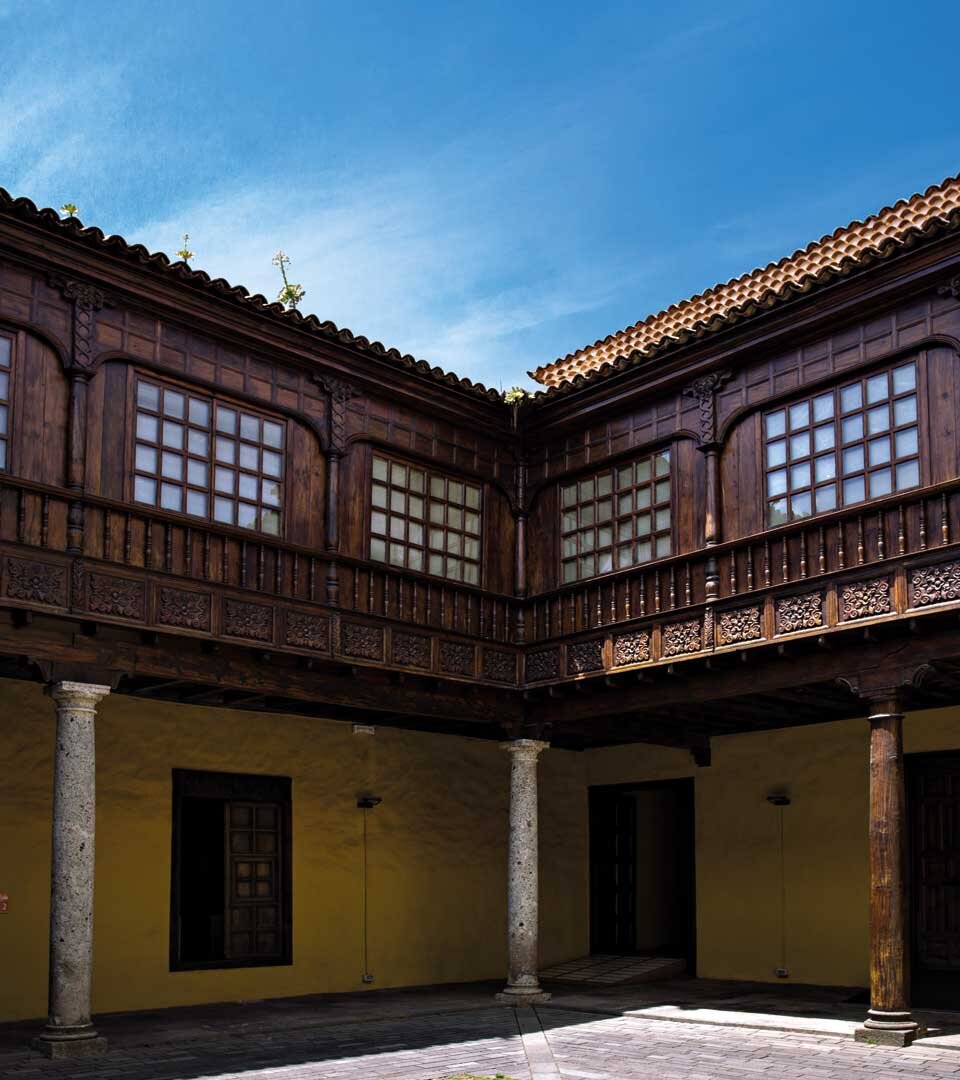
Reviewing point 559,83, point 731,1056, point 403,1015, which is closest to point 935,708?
point 731,1056

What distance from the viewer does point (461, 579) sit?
13.7m

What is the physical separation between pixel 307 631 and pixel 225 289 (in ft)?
9.68

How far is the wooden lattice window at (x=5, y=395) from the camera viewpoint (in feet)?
33.8

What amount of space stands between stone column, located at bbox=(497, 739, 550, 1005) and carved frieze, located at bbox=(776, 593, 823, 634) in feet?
11.3

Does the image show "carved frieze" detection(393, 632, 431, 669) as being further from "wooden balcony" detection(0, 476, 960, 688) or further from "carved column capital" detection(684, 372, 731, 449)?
"carved column capital" detection(684, 372, 731, 449)

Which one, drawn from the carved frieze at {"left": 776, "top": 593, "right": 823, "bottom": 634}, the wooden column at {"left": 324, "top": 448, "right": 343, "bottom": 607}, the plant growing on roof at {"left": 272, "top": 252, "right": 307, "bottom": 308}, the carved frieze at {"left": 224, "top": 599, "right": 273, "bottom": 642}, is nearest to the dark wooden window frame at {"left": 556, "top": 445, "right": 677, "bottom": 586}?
the carved frieze at {"left": 776, "top": 593, "right": 823, "bottom": 634}

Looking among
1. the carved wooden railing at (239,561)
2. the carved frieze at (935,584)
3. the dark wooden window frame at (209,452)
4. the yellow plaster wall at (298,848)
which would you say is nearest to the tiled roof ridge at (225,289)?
the dark wooden window frame at (209,452)

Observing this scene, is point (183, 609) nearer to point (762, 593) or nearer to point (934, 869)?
point (762, 593)

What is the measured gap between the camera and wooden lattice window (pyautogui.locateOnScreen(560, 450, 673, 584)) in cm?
1295

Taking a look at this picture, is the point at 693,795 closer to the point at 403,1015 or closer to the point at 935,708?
the point at 935,708

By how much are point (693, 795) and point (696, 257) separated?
9.73 metres

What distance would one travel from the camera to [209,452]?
38.3 feet

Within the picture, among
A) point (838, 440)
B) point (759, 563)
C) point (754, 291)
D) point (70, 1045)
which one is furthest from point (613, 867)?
point (70, 1045)

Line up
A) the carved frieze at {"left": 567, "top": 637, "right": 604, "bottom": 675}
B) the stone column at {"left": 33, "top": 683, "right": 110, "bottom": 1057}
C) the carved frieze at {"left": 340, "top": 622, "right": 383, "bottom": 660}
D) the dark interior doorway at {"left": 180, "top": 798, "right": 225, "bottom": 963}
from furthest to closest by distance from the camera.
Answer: the dark interior doorway at {"left": 180, "top": 798, "right": 225, "bottom": 963}
the carved frieze at {"left": 567, "top": 637, "right": 604, "bottom": 675}
the carved frieze at {"left": 340, "top": 622, "right": 383, "bottom": 660}
the stone column at {"left": 33, "top": 683, "right": 110, "bottom": 1057}
